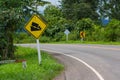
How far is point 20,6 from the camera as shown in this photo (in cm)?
2516

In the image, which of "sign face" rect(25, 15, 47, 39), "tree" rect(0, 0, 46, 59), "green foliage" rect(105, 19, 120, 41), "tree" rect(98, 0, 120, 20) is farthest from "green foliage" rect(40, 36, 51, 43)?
"sign face" rect(25, 15, 47, 39)

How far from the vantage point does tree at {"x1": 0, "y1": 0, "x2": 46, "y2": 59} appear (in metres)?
23.3

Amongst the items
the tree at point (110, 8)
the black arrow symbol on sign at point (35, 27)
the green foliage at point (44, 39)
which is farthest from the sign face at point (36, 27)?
the tree at point (110, 8)

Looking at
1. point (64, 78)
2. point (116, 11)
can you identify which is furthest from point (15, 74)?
point (116, 11)

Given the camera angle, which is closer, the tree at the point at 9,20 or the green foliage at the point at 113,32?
the tree at the point at 9,20

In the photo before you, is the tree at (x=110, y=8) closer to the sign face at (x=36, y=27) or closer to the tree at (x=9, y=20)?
the tree at (x=9, y=20)

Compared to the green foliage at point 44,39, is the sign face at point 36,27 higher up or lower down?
higher up

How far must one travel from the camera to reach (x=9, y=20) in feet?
77.3

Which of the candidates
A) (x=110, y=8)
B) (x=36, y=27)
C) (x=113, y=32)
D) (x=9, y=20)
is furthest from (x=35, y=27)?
(x=110, y=8)

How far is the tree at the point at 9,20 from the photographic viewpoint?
23.3 metres

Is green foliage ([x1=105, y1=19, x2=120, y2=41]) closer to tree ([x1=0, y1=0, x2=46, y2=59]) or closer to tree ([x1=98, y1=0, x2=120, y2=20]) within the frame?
tree ([x1=0, y1=0, x2=46, y2=59])

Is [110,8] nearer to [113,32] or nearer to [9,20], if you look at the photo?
[113,32]

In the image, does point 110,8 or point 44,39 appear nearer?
point 44,39

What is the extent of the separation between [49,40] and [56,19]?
872 cm
